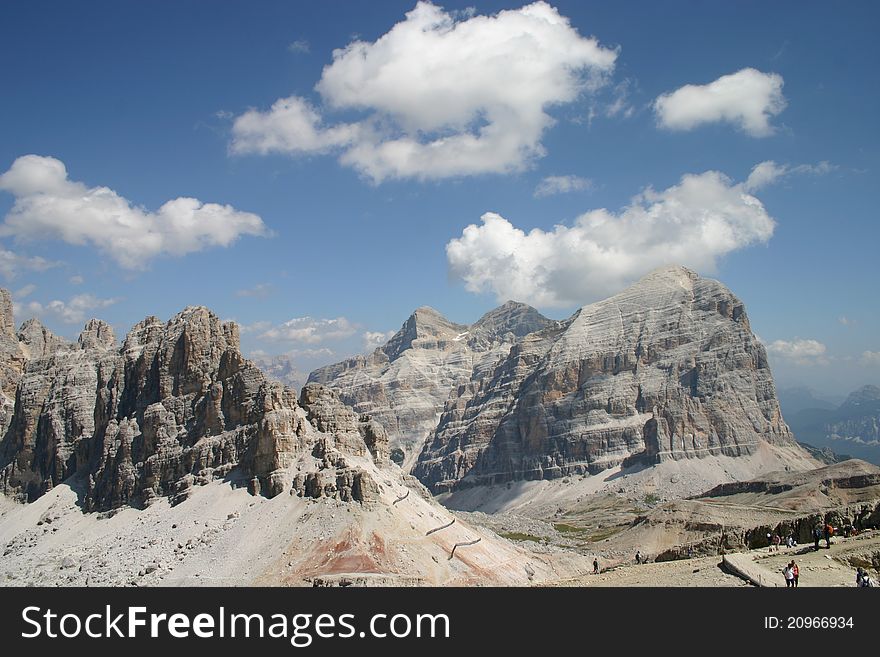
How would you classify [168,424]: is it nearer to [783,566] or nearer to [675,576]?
[675,576]

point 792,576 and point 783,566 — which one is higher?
point 792,576

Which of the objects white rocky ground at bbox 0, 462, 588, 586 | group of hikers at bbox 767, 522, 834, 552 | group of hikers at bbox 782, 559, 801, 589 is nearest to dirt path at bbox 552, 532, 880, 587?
group of hikers at bbox 767, 522, 834, 552

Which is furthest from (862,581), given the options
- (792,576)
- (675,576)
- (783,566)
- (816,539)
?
(675,576)

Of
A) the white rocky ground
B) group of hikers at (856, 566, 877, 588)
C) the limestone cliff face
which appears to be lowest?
the white rocky ground

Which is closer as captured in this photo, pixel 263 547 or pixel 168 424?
pixel 263 547

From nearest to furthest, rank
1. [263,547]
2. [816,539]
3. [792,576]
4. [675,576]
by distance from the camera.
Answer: [792,576], [816,539], [675,576], [263,547]

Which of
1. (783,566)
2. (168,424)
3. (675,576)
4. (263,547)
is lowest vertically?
(263,547)

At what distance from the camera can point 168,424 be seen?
144 m

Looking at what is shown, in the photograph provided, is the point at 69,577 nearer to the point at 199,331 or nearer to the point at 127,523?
the point at 127,523

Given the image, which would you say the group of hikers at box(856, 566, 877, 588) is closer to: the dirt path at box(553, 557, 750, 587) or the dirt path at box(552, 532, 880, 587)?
the dirt path at box(552, 532, 880, 587)

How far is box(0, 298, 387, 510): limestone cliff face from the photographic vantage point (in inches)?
5039

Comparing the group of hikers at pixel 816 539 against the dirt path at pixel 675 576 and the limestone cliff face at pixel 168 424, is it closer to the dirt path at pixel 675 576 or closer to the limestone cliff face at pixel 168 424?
the dirt path at pixel 675 576
